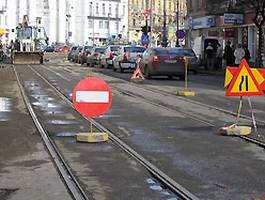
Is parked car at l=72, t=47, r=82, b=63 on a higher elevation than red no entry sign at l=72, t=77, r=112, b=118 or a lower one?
higher

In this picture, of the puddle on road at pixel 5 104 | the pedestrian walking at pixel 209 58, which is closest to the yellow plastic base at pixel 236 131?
the puddle on road at pixel 5 104

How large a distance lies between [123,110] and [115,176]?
7785 millimetres

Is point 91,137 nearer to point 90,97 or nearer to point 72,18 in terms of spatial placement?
point 90,97

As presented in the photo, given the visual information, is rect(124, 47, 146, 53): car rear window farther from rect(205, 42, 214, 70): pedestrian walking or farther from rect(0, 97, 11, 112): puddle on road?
rect(0, 97, 11, 112): puddle on road

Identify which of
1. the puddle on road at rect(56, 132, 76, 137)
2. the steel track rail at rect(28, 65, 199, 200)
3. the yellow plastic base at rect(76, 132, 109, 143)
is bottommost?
the steel track rail at rect(28, 65, 199, 200)

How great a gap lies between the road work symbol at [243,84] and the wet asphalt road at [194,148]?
89cm

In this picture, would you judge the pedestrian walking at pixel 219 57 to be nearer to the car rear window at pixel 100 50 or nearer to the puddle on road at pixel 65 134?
the car rear window at pixel 100 50

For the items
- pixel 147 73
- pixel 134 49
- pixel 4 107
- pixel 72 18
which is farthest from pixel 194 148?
pixel 72 18

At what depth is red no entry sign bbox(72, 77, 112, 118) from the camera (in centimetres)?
1109

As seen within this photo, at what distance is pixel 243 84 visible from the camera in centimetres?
1209

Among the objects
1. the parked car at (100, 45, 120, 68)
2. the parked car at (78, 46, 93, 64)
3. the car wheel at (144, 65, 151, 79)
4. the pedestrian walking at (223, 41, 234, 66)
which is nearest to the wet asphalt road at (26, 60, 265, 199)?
the car wheel at (144, 65, 151, 79)

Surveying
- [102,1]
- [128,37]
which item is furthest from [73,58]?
[102,1]

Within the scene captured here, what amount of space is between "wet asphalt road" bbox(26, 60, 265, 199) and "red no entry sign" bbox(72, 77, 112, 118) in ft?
2.54

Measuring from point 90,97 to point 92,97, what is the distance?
0.12 feet
